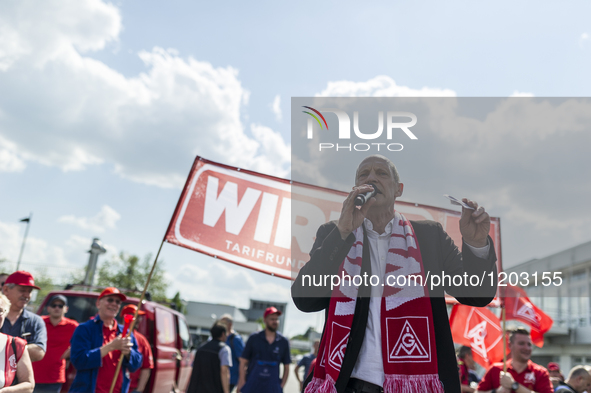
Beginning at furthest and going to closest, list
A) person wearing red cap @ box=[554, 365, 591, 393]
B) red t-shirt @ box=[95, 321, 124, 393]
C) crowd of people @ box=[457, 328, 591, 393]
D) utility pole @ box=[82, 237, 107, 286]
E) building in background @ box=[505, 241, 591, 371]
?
building in background @ box=[505, 241, 591, 371] < utility pole @ box=[82, 237, 107, 286] < person wearing red cap @ box=[554, 365, 591, 393] < red t-shirt @ box=[95, 321, 124, 393] < crowd of people @ box=[457, 328, 591, 393]

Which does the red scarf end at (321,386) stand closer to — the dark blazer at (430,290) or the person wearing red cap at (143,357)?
the dark blazer at (430,290)

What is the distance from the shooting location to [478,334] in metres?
8.07

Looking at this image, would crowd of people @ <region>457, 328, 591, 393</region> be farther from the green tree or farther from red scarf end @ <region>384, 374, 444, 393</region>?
the green tree

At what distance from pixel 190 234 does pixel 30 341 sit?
1.84 metres

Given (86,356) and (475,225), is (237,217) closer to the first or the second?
(86,356)

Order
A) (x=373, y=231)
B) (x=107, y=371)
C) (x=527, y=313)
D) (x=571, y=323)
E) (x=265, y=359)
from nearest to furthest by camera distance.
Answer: (x=373, y=231) → (x=107, y=371) → (x=265, y=359) → (x=527, y=313) → (x=571, y=323)

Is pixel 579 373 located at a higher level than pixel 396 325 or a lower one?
lower

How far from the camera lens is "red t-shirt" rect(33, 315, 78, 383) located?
5.59 meters

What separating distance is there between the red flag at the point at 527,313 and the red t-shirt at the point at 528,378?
303 centimetres

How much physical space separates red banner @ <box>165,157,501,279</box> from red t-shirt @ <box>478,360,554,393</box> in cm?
130

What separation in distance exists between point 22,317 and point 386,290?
157 inches

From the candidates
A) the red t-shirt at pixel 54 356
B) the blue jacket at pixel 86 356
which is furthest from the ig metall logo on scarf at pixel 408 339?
the red t-shirt at pixel 54 356

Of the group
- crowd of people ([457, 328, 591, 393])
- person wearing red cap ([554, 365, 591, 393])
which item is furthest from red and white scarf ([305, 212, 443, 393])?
person wearing red cap ([554, 365, 591, 393])

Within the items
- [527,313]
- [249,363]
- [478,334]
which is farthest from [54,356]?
[527,313]
